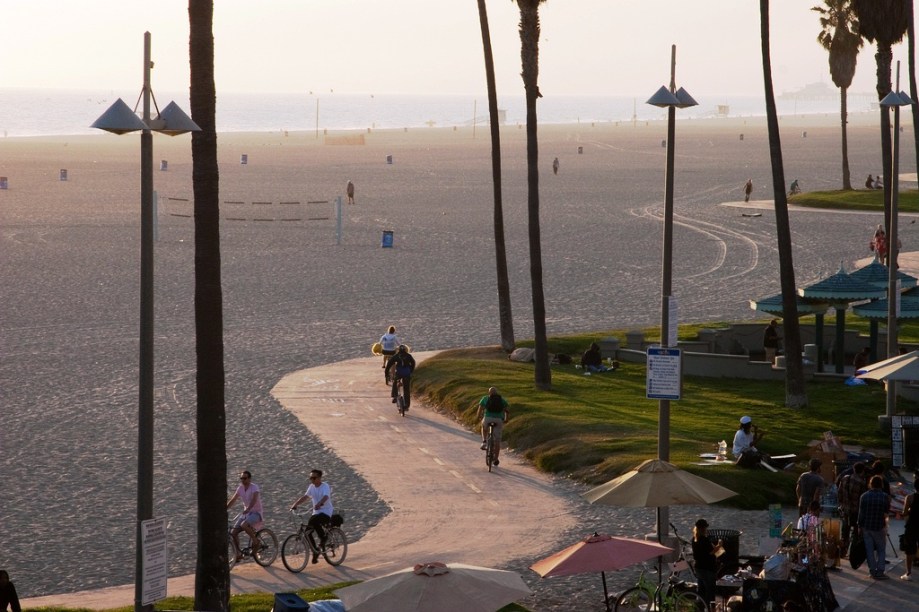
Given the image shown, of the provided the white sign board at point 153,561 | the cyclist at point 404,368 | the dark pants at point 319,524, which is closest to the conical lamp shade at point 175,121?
the white sign board at point 153,561

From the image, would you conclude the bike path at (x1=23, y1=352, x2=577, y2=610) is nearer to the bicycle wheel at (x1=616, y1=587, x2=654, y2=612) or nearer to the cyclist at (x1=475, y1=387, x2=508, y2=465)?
the cyclist at (x1=475, y1=387, x2=508, y2=465)

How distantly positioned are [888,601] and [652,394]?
399cm

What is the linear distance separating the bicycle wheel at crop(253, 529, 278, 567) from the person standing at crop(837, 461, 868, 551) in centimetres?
819

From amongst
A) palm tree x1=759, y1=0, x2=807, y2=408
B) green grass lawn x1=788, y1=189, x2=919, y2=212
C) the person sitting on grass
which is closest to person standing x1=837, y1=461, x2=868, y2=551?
palm tree x1=759, y1=0, x2=807, y2=408

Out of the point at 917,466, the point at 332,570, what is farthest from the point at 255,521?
the point at 917,466

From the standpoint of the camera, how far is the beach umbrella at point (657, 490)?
1662cm

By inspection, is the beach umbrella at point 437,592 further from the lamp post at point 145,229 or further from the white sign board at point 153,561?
the lamp post at point 145,229

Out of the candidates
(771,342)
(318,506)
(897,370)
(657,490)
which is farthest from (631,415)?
(657,490)

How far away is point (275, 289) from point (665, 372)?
30.4m

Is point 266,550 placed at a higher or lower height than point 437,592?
lower

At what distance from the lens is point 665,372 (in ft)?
59.1

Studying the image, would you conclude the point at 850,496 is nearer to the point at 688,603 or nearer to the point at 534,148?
the point at 688,603

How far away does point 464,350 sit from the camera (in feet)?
115

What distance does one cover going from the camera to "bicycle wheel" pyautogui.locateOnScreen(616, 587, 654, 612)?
51.6 ft
